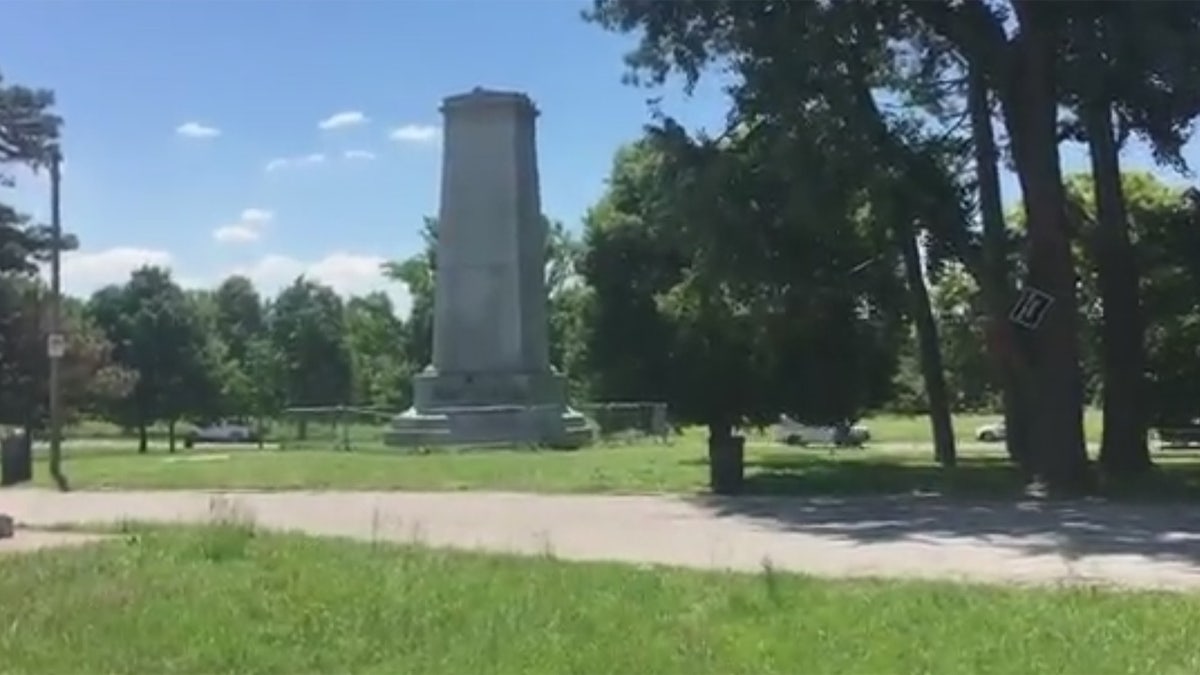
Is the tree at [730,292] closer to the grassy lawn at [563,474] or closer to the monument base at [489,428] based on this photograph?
the grassy lawn at [563,474]

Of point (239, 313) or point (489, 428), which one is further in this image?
point (239, 313)

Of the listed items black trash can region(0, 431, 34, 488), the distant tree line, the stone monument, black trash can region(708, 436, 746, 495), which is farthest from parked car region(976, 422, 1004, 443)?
black trash can region(0, 431, 34, 488)

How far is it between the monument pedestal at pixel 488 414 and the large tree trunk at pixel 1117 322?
13.6 metres

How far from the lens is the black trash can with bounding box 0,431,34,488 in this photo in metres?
26.0

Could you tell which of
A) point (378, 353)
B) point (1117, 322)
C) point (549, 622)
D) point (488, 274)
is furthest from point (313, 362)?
point (549, 622)

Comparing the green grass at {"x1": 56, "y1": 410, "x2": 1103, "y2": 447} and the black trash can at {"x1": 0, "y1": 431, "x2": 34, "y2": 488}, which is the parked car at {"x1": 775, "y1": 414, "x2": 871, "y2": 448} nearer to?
the green grass at {"x1": 56, "y1": 410, "x2": 1103, "y2": 447}

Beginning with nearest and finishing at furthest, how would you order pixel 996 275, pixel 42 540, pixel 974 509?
pixel 42 540 → pixel 974 509 → pixel 996 275

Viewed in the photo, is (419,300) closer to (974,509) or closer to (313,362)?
(313,362)

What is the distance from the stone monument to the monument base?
0.15ft

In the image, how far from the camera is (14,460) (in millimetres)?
26219

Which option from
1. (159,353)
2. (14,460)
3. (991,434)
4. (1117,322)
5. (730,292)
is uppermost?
(159,353)

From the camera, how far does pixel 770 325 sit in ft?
89.7

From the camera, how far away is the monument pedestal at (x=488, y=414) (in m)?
34.9

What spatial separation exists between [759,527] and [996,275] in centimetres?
852
